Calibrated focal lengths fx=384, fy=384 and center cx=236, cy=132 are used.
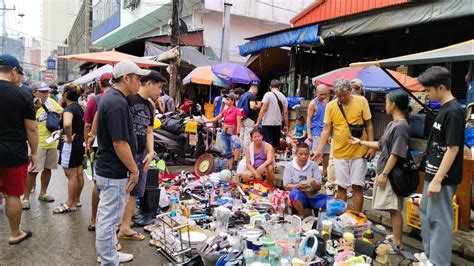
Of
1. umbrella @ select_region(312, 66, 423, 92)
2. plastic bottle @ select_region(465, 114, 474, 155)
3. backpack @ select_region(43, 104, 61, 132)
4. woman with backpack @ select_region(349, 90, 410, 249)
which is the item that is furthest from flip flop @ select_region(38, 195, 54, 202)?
plastic bottle @ select_region(465, 114, 474, 155)

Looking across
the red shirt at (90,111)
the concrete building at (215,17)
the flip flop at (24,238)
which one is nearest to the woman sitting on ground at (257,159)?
the red shirt at (90,111)

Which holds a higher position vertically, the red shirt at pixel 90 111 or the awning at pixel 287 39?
the awning at pixel 287 39

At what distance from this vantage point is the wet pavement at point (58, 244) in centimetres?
407

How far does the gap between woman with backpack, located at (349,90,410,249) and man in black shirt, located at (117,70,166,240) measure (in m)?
2.66

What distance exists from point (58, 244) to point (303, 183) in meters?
3.12

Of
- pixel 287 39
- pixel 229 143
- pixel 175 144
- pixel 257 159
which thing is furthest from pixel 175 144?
pixel 287 39

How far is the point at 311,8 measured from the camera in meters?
14.6

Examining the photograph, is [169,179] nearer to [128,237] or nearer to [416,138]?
[128,237]

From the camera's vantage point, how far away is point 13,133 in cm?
416

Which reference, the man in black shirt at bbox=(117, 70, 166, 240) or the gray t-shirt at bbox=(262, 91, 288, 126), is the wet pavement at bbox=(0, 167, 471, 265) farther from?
the gray t-shirt at bbox=(262, 91, 288, 126)

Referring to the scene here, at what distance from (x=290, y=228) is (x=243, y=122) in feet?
14.9

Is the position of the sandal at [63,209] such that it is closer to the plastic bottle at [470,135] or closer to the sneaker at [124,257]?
the sneaker at [124,257]

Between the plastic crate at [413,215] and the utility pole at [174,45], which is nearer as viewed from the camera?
the plastic crate at [413,215]

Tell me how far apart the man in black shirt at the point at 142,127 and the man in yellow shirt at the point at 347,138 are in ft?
7.75
